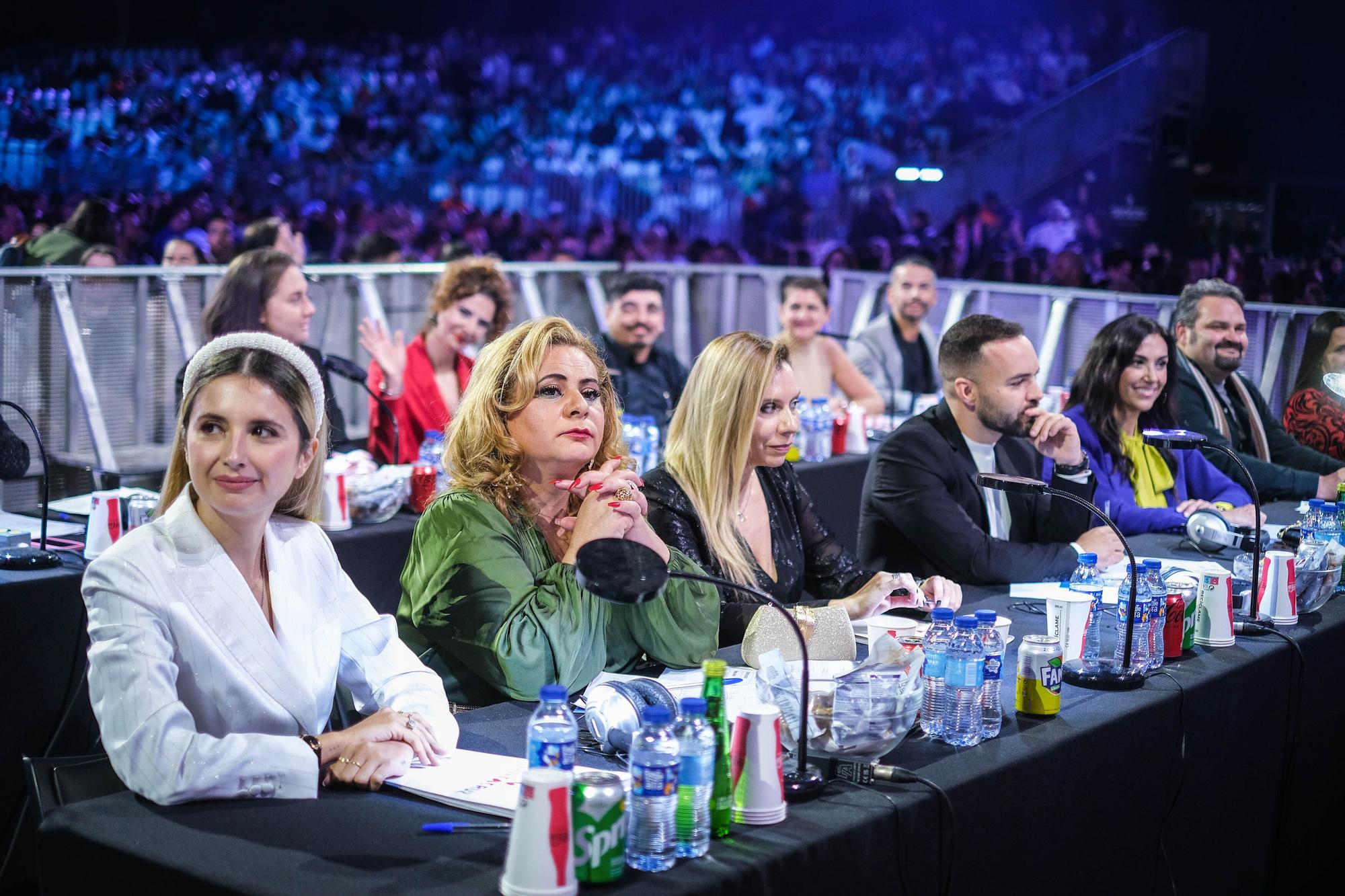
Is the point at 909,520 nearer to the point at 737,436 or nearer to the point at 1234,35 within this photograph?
the point at 737,436

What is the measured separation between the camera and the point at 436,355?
500cm

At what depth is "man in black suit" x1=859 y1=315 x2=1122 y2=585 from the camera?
3.14 metres

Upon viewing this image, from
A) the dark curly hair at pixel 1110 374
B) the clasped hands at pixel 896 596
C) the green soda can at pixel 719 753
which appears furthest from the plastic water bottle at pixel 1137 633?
the dark curly hair at pixel 1110 374

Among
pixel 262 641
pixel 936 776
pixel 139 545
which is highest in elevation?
pixel 139 545

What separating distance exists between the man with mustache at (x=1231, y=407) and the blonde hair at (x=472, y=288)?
2.38 meters

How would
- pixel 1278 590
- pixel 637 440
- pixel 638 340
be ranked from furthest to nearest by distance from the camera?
pixel 638 340
pixel 637 440
pixel 1278 590

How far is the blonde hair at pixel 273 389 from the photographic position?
181cm

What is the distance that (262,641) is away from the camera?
5.83ft

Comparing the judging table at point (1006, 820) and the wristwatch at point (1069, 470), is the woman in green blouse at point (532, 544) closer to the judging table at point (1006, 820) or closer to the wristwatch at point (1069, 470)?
the judging table at point (1006, 820)

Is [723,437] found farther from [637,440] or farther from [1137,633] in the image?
[637,440]

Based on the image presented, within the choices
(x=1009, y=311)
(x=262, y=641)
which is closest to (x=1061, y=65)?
(x=1009, y=311)

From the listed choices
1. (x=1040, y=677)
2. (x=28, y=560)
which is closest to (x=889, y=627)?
(x=1040, y=677)

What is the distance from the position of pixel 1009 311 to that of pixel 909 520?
446cm

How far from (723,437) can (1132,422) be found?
1.65 metres
